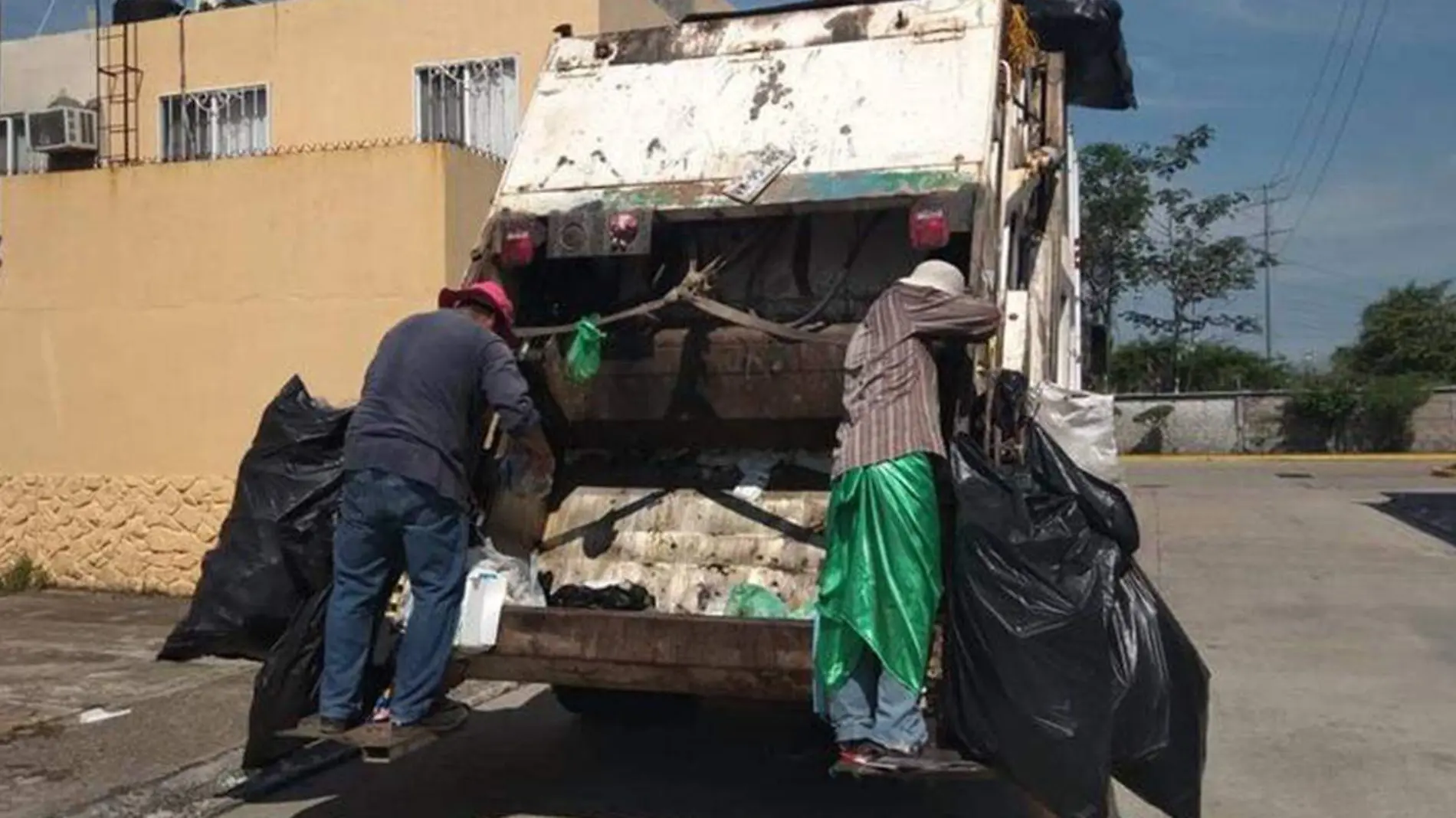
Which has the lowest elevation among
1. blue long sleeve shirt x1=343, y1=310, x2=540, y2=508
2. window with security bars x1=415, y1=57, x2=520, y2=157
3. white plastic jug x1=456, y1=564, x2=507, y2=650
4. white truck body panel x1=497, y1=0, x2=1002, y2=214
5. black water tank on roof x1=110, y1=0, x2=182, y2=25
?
white plastic jug x1=456, y1=564, x2=507, y2=650

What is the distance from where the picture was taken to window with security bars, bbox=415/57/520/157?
12.2 meters

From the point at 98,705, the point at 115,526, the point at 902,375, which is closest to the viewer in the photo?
the point at 902,375

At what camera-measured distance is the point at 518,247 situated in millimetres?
5359

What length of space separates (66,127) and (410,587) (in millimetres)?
10170

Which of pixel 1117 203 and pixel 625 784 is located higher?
pixel 1117 203

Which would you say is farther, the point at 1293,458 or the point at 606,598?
the point at 1293,458

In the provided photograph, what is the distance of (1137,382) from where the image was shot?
40.4 metres

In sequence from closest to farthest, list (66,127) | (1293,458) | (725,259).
A: (725,259), (66,127), (1293,458)

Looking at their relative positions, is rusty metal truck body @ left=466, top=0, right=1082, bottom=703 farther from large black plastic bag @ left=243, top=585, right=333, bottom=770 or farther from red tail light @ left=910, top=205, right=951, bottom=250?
large black plastic bag @ left=243, top=585, right=333, bottom=770

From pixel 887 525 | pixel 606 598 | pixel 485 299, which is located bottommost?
pixel 606 598

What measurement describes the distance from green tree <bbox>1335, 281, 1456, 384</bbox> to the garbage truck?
35.4 m

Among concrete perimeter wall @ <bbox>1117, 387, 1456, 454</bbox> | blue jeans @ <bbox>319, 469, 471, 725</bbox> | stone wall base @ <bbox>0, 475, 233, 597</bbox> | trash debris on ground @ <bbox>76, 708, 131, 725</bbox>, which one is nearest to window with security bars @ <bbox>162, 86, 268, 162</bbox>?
stone wall base @ <bbox>0, 475, 233, 597</bbox>

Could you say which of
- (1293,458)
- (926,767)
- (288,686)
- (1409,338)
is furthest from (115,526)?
(1409,338)

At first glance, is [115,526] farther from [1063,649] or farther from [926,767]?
[1063,649]
